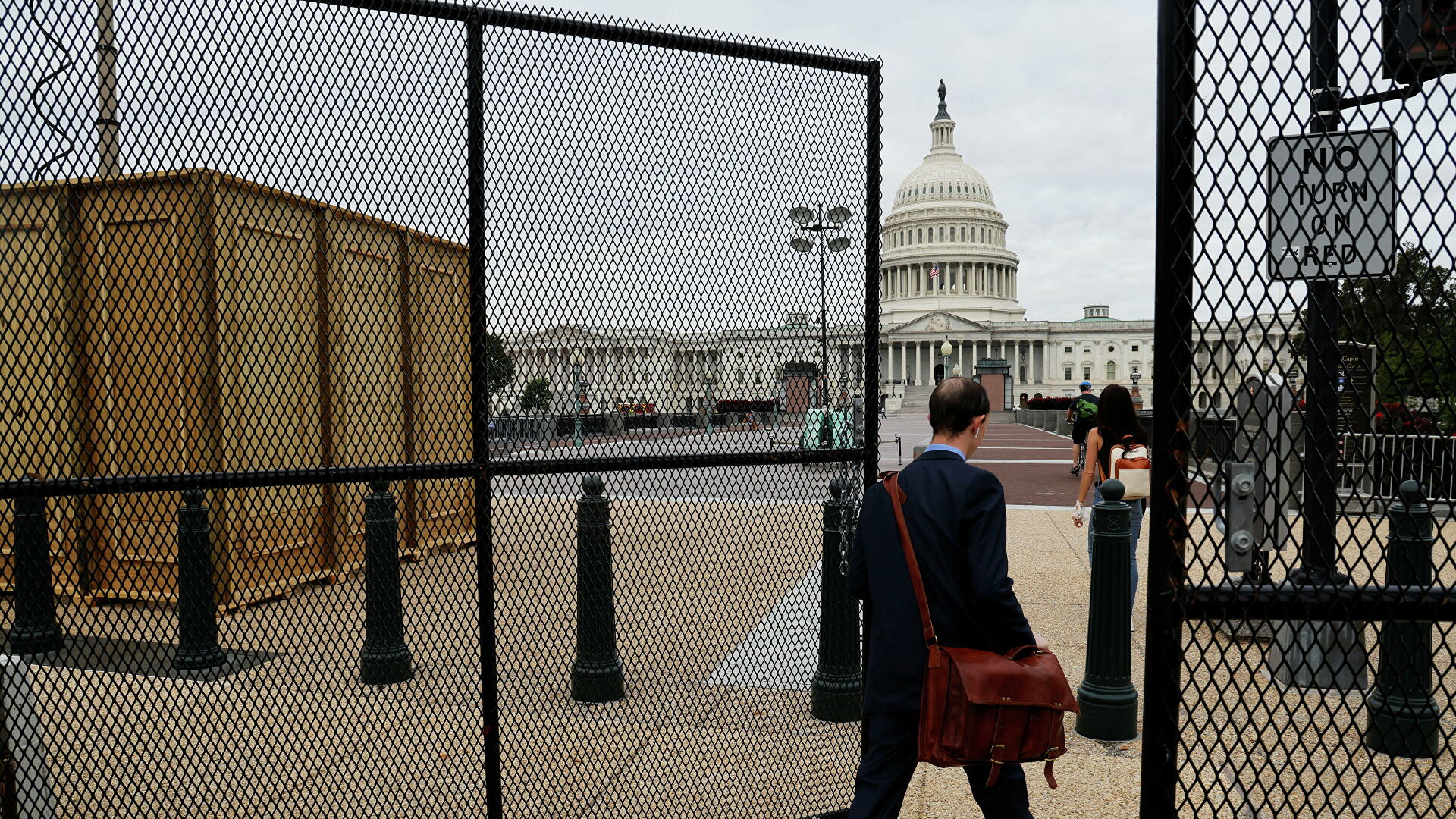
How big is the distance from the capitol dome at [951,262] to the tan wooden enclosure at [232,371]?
106m

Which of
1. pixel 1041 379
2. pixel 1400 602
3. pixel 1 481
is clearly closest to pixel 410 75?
pixel 1 481

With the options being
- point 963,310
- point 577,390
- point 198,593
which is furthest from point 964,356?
point 577,390

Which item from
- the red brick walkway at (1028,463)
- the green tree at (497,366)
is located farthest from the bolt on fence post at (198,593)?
the red brick walkway at (1028,463)

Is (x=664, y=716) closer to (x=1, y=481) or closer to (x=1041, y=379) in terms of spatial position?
(x=1, y=481)

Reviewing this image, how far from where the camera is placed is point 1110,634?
501cm

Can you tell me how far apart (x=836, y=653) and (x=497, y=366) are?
2.47 metres

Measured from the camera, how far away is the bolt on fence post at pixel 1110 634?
4957 millimetres

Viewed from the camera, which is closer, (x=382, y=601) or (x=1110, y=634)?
(x=1110, y=634)

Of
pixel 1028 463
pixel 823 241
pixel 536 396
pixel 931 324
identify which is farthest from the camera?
pixel 931 324

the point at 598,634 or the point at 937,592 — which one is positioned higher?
the point at 937,592

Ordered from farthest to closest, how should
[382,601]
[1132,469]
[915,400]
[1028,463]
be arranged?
[915,400] < [1028,463] < [1132,469] < [382,601]

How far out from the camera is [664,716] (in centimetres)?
487

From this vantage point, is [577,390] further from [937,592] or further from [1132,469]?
[1132,469]

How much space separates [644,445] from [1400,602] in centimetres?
235
